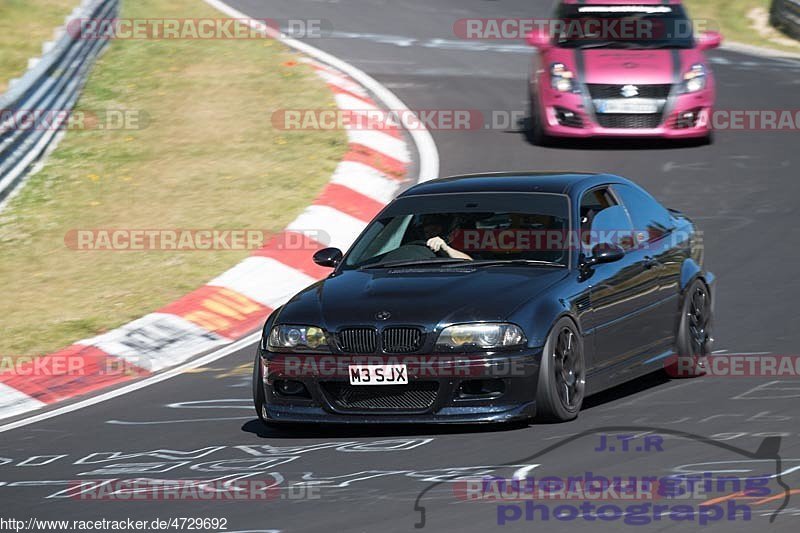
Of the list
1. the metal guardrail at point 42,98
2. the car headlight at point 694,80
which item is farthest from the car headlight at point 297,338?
the car headlight at point 694,80

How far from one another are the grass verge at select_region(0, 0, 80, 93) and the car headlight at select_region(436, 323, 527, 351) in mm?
14165

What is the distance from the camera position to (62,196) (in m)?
16.0

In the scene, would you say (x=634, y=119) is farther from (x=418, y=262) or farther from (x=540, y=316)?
(x=540, y=316)

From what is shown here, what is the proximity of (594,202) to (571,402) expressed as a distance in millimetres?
1559

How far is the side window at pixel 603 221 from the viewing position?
917cm

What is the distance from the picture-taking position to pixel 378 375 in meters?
8.09

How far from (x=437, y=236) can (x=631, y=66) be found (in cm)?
797

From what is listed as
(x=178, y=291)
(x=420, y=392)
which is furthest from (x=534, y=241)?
(x=178, y=291)

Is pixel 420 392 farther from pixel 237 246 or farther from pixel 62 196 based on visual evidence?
pixel 62 196

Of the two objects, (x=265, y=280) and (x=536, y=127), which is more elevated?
(x=536, y=127)

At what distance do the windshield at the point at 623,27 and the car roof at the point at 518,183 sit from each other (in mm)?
7891
